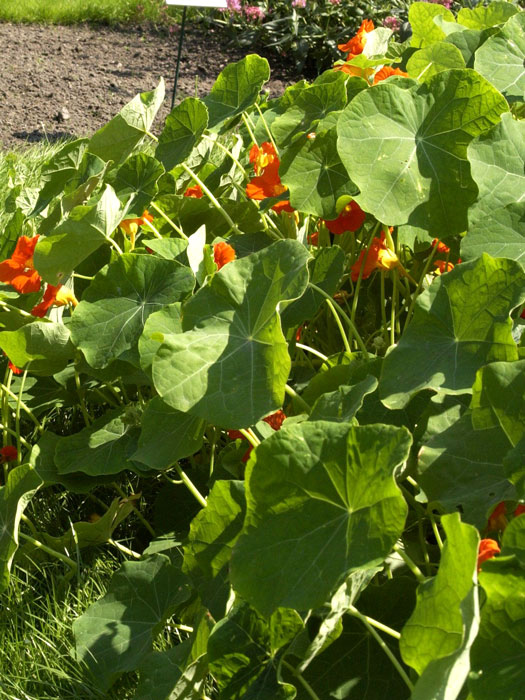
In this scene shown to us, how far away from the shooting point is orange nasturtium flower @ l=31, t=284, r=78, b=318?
1396 millimetres

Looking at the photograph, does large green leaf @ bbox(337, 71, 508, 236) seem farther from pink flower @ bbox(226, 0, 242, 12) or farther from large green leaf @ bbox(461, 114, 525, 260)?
pink flower @ bbox(226, 0, 242, 12)

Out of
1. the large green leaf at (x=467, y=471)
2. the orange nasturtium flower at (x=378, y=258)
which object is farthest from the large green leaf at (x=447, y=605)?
the orange nasturtium flower at (x=378, y=258)

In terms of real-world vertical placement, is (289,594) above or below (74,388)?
above

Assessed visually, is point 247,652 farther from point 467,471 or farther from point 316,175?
point 316,175

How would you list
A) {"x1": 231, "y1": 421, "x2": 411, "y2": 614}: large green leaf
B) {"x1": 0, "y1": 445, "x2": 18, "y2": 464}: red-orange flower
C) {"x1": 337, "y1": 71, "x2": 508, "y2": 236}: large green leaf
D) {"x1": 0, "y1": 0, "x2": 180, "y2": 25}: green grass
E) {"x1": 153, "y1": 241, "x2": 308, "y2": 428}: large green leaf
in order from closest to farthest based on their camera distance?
{"x1": 231, "y1": 421, "x2": 411, "y2": 614}: large green leaf < {"x1": 153, "y1": 241, "x2": 308, "y2": 428}: large green leaf < {"x1": 337, "y1": 71, "x2": 508, "y2": 236}: large green leaf < {"x1": 0, "y1": 445, "x2": 18, "y2": 464}: red-orange flower < {"x1": 0, "y1": 0, "x2": 180, "y2": 25}: green grass

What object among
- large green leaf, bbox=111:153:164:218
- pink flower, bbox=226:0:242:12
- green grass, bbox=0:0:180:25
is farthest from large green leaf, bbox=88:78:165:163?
green grass, bbox=0:0:180:25

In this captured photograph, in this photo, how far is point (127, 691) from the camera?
116 cm

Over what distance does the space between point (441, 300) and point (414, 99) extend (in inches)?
15.7

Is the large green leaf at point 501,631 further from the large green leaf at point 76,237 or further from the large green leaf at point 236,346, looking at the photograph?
the large green leaf at point 76,237

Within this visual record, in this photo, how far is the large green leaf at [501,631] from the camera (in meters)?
0.70

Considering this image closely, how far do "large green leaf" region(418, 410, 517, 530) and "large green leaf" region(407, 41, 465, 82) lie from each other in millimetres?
740

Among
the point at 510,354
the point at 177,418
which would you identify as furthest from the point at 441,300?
the point at 177,418

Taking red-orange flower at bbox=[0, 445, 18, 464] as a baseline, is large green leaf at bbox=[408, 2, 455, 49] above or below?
above

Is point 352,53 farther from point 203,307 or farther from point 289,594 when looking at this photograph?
point 289,594
